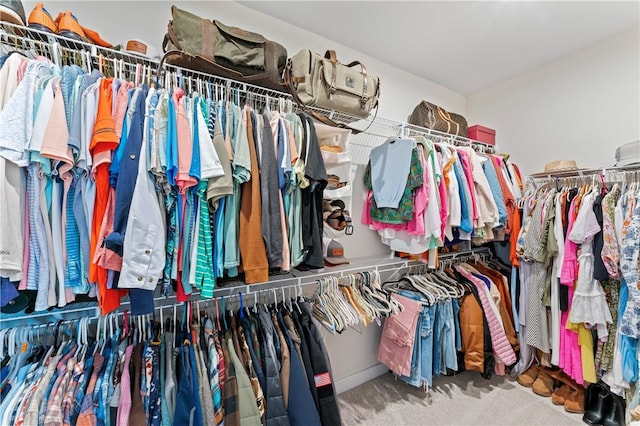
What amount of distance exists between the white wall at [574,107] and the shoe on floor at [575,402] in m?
1.72

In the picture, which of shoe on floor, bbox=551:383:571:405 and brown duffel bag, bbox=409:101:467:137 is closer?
shoe on floor, bbox=551:383:571:405

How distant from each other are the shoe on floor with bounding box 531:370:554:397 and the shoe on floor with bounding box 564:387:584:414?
0.39ft

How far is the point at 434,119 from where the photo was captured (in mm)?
2199

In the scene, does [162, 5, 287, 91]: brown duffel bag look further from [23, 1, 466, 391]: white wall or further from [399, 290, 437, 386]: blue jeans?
[399, 290, 437, 386]: blue jeans

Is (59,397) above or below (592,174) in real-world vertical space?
below

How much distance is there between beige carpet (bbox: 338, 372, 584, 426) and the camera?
1.71m

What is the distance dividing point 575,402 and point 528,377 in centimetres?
29

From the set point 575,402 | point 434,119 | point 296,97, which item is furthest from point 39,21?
point 575,402

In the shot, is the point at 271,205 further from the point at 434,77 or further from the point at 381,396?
the point at 434,77

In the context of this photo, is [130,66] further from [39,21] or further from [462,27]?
[462,27]

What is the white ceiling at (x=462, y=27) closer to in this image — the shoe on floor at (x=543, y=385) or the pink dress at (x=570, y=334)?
the pink dress at (x=570, y=334)

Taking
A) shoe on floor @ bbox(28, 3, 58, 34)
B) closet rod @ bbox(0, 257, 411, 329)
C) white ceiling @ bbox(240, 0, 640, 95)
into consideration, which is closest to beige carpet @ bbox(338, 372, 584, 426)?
closet rod @ bbox(0, 257, 411, 329)

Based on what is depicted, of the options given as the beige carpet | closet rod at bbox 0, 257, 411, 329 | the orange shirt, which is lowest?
the beige carpet

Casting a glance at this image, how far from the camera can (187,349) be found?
3.58 feet
